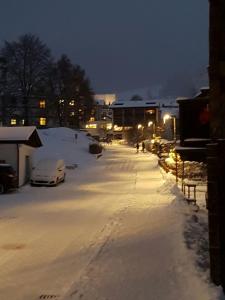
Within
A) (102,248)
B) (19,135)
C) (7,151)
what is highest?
(19,135)

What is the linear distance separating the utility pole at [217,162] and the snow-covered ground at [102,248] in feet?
1.73

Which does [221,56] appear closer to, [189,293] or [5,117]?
[189,293]

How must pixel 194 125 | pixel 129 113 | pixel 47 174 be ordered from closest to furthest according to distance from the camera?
pixel 194 125 → pixel 47 174 → pixel 129 113

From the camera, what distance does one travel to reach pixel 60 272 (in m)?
11.7

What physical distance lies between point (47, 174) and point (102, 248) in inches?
806

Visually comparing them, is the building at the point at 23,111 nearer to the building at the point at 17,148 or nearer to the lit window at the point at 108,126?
the building at the point at 17,148

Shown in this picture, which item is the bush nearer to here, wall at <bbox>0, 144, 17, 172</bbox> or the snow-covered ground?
wall at <bbox>0, 144, 17, 172</bbox>

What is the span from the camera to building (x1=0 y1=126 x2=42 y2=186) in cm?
3366

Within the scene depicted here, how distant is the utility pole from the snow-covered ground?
527mm

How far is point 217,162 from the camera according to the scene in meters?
9.80

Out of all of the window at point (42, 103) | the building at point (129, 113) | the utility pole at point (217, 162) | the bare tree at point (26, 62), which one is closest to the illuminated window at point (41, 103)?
the window at point (42, 103)

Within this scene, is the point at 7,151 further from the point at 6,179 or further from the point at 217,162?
the point at 217,162

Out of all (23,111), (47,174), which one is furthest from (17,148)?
(23,111)

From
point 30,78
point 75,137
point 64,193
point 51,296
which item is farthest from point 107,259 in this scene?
point 30,78
